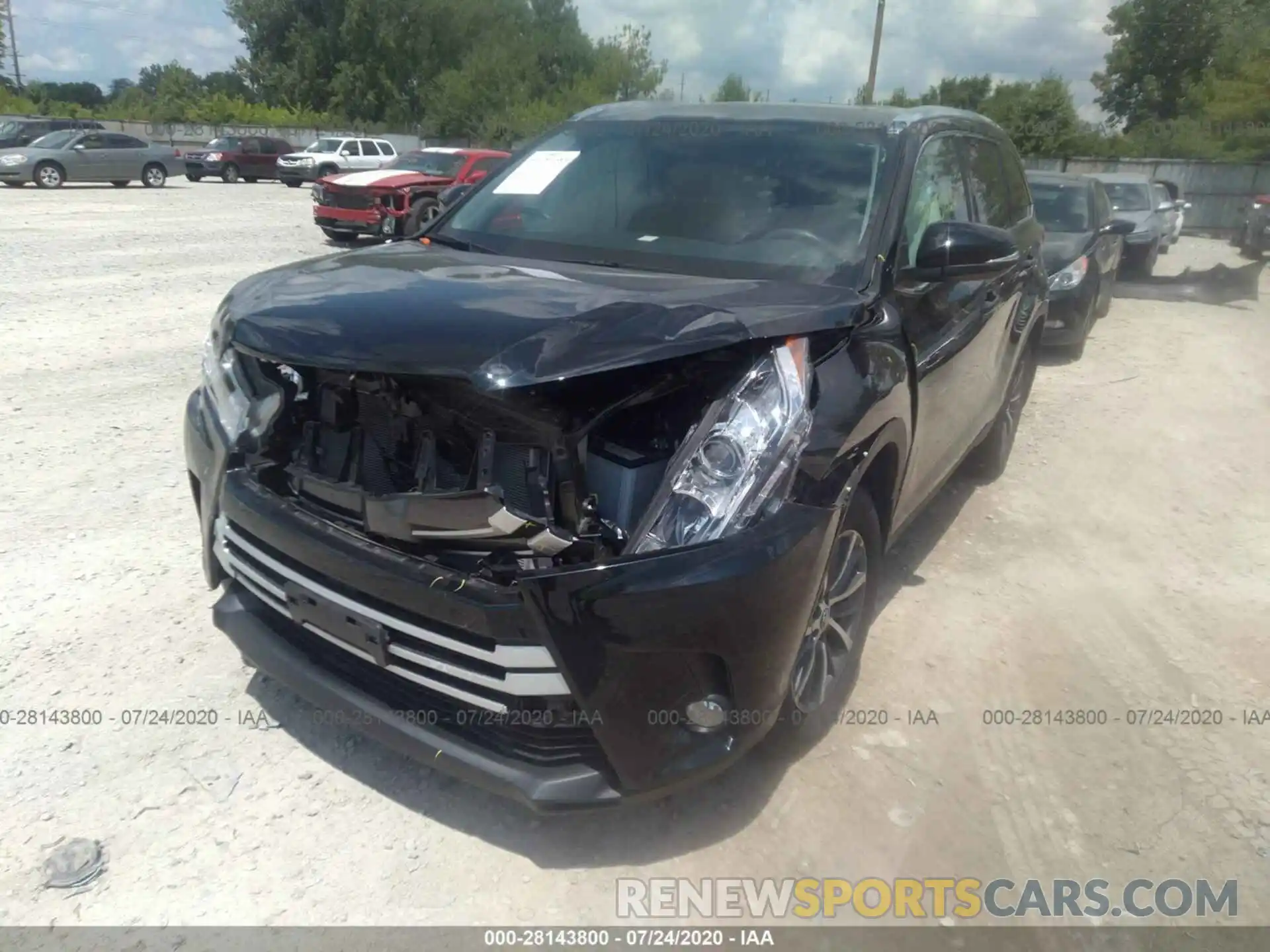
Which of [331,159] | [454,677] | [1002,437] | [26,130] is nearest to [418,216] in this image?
[454,677]

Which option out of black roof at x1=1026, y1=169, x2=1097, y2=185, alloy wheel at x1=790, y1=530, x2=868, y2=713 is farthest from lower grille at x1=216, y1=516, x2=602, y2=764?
black roof at x1=1026, y1=169, x2=1097, y2=185

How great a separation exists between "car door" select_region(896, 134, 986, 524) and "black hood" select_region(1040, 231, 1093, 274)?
5331mm

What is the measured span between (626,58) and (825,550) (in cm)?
6114

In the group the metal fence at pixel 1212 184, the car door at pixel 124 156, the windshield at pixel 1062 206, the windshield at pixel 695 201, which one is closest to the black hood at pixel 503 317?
the windshield at pixel 695 201

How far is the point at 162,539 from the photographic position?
13.5ft

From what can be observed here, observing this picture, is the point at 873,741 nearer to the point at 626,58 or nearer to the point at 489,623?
the point at 489,623

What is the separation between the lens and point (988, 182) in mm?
4633

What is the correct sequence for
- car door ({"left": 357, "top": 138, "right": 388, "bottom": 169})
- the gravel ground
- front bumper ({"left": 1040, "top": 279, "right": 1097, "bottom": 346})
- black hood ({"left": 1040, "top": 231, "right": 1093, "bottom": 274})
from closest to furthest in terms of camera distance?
1. the gravel ground
2. front bumper ({"left": 1040, "top": 279, "right": 1097, "bottom": 346})
3. black hood ({"left": 1040, "top": 231, "right": 1093, "bottom": 274})
4. car door ({"left": 357, "top": 138, "right": 388, "bottom": 169})

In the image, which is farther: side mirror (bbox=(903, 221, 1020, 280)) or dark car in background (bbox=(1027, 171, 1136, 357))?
dark car in background (bbox=(1027, 171, 1136, 357))

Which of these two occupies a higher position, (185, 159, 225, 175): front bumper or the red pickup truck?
the red pickup truck

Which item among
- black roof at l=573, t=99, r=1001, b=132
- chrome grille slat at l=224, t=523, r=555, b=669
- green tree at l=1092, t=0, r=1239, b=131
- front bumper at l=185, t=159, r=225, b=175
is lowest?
front bumper at l=185, t=159, r=225, b=175

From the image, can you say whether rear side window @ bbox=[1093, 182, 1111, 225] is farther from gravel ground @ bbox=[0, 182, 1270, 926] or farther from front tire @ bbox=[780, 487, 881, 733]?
front tire @ bbox=[780, 487, 881, 733]

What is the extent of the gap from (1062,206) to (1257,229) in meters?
11.5

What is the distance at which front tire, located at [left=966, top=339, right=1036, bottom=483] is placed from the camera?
5293mm
